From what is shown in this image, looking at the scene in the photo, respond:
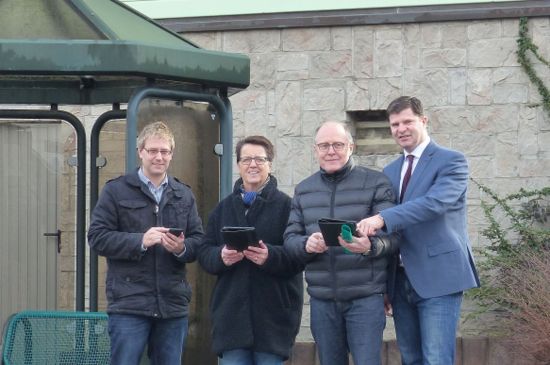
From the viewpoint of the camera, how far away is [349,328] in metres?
6.30

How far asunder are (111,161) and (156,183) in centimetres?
162

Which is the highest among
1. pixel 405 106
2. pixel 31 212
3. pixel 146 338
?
pixel 405 106

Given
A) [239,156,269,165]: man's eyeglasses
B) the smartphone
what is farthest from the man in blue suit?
the smartphone

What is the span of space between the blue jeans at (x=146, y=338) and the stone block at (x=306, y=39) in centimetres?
436

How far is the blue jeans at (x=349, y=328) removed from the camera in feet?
20.5

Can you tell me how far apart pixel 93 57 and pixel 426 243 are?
1.91 meters

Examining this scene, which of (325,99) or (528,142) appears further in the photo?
(325,99)

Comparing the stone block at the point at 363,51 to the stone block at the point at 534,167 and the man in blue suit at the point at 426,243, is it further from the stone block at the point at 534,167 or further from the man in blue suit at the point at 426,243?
the man in blue suit at the point at 426,243

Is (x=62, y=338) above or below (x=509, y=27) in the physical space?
below

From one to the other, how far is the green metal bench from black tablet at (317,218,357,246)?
1.90m

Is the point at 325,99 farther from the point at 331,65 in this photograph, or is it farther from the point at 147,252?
the point at 147,252

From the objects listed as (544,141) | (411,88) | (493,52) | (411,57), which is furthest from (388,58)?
(544,141)

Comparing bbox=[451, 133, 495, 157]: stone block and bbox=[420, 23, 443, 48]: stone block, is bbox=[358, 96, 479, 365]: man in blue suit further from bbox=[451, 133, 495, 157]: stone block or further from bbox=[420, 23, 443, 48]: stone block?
bbox=[420, 23, 443, 48]: stone block

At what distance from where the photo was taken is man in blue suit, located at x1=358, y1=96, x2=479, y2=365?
20.4 ft
